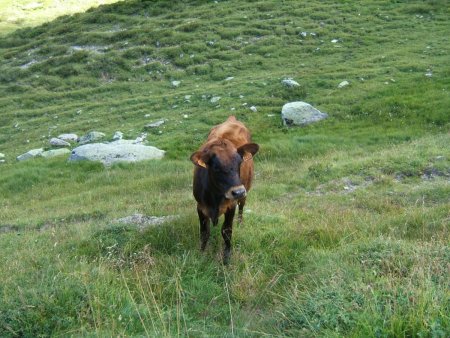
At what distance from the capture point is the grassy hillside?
18.5 ft

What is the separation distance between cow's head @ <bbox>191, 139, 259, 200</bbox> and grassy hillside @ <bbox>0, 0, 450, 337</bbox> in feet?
3.55

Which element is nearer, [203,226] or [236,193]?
[236,193]

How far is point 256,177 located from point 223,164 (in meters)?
7.54

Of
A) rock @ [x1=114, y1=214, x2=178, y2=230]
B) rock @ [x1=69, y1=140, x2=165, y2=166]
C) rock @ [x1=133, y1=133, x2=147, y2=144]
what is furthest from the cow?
rock @ [x1=133, y1=133, x2=147, y2=144]

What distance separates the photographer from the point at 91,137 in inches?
828

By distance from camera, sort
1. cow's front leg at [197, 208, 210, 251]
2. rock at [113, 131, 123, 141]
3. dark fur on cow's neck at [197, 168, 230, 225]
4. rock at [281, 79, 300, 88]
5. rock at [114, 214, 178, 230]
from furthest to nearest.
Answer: rock at [281, 79, 300, 88] < rock at [113, 131, 123, 141] < rock at [114, 214, 178, 230] < cow's front leg at [197, 208, 210, 251] < dark fur on cow's neck at [197, 168, 230, 225]

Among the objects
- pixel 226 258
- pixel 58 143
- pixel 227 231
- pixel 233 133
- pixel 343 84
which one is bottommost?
pixel 58 143

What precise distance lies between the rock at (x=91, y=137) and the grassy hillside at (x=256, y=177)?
97cm

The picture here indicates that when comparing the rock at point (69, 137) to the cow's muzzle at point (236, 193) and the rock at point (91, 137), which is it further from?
the cow's muzzle at point (236, 193)

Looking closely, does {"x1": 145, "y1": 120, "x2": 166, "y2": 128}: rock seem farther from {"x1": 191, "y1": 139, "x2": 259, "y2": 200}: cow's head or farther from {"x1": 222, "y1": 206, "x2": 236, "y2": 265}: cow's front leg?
{"x1": 191, "y1": 139, "x2": 259, "y2": 200}: cow's head

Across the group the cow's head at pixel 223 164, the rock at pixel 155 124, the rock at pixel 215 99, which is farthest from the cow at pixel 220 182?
the rock at pixel 215 99

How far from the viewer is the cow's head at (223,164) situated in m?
7.81

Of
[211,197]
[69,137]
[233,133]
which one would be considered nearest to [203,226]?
[211,197]

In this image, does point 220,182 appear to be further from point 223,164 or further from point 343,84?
point 343,84
